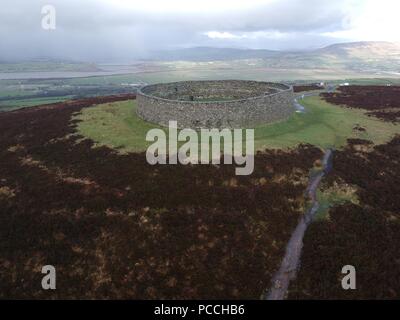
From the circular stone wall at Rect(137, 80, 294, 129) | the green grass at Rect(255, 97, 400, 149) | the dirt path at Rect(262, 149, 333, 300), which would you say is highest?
the circular stone wall at Rect(137, 80, 294, 129)

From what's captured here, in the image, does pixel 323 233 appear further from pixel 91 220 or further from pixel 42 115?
pixel 42 115

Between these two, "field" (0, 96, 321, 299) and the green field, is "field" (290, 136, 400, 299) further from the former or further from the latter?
the green field

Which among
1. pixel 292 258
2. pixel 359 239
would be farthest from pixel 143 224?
pixel 359 239

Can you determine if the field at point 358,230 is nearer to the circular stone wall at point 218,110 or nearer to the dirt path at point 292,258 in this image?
the dirt path at point 292,258

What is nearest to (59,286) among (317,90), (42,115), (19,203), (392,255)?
(19,203)

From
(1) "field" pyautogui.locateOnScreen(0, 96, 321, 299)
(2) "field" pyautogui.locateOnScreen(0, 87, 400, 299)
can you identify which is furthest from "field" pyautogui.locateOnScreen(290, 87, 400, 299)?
(1) "field" pyautogui.locateOnScreen(0, 96, 321, 299)

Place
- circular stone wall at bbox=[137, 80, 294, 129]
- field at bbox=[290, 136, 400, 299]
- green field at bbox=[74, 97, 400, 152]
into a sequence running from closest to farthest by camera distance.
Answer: field at bbox=[290, 136, 400, 299], green field at bbox=[74, 97, 400, 152], circular stone wall at bbox=[137, 80, 294, 129]

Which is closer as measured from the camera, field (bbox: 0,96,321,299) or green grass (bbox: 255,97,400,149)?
field (bbox: 0,96,321,299)
